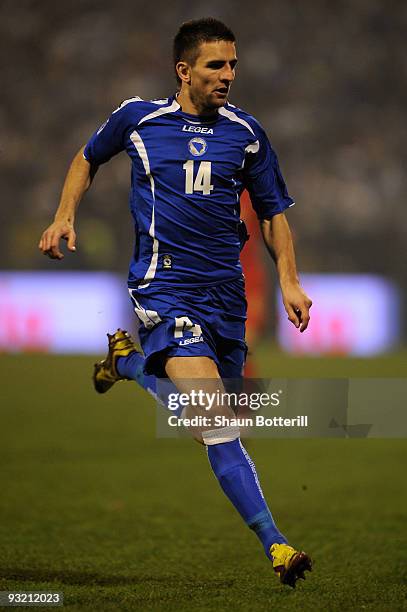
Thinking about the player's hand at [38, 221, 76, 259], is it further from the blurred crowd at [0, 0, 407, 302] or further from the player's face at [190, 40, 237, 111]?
the blurred crowd at [0, 0, 407, 302]

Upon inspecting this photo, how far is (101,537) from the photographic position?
5004 millimetres

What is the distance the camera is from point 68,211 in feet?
13.0

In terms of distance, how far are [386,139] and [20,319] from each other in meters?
8.01

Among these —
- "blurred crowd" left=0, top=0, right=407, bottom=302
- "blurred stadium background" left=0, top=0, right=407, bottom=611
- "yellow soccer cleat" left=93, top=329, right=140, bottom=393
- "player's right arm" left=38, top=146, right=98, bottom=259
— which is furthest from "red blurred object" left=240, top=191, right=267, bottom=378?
"blurred crowd" left=0, top=0, right=407, bottom=302

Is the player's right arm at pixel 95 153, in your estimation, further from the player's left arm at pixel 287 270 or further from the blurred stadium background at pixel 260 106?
the blurred stadium background at pixel 260 106

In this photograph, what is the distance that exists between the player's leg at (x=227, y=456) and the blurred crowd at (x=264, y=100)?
1479cm

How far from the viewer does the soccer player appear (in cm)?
391

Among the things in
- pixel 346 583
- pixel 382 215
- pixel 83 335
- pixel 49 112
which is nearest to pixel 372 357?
pixel 83 335

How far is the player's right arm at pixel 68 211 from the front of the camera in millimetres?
3807

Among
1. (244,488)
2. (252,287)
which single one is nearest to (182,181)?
(244,488)

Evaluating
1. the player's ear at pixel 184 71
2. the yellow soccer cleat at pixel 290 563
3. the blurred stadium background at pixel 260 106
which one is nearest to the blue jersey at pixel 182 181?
the player's ear at pixel 184 71

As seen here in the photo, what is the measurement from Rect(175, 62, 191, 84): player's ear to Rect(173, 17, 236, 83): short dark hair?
0.02 m

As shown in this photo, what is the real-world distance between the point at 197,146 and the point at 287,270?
21.5 inches

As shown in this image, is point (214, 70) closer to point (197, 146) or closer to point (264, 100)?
point (197, 146)
